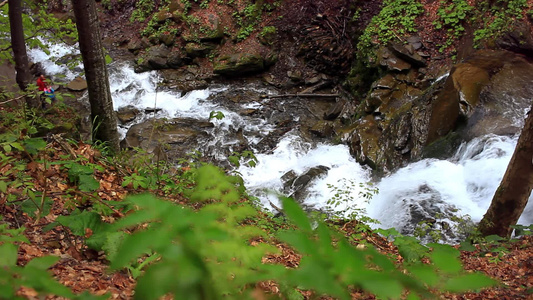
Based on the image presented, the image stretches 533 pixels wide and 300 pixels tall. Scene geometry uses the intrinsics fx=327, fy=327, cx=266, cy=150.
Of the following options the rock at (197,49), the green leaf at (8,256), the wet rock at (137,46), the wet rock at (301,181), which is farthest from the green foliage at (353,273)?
the wet rock at (137,46)

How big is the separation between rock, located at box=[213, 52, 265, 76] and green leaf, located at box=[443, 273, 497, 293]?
42.9 ft

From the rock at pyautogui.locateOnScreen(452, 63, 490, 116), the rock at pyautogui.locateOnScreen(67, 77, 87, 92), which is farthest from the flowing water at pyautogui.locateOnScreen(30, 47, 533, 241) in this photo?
the rock at pyautogui.locateOnScreen(67, 77, 87, 92)

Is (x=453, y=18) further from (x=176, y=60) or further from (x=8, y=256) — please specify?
(x=8, y=256)

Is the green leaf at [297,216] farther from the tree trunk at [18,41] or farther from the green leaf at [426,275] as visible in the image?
the tree trunk at [18,41]

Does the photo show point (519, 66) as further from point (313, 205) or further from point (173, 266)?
point (173, 266)

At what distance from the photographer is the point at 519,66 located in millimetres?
7844

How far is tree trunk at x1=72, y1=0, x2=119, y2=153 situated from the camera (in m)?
3.93

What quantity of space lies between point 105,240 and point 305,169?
7113 millimetres

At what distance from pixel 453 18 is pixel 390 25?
182 cm

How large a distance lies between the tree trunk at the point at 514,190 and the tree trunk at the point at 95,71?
5.34 m

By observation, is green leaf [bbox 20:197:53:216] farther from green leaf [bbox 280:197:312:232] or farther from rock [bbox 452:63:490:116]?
rock [bbox 452:63:490:116]

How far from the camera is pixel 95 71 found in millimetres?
4219

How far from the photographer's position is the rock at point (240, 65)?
13.1m

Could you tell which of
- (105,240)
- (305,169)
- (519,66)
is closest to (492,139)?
(519,66)
